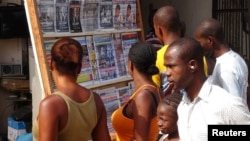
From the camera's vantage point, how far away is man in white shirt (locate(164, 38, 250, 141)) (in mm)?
2311

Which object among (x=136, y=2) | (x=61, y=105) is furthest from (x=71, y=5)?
(x=61, y=105)

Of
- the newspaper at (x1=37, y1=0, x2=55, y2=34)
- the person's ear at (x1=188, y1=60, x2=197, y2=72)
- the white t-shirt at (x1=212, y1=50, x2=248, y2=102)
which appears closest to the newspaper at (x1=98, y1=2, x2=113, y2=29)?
the newspaper at (x1=37, y1=0, x2=55, y2=34)

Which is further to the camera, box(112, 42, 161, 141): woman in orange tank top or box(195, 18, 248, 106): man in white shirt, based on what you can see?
box(195, 18, 248, 106): man in white shirt

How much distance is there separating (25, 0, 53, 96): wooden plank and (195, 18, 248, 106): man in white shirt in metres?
1.08

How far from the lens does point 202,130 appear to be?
2342 millimetres

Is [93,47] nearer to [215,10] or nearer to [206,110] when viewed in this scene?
[206,110]

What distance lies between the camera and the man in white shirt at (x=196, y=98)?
7.58 ft

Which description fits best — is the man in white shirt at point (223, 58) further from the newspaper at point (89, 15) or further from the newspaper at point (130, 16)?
the newspaper at point (130, 16)

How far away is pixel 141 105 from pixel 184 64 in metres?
0.68

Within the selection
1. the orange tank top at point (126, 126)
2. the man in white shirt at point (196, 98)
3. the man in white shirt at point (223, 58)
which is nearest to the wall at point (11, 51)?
the man in white shirt at point (223, 58)

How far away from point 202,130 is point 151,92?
841 millimetres

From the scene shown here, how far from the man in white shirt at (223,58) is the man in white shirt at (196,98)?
35.4 inches

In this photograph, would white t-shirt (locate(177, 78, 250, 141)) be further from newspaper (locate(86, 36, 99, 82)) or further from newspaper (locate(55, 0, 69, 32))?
newspaper (locate(86, 36, 99, 82))

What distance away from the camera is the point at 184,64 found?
2.47m
